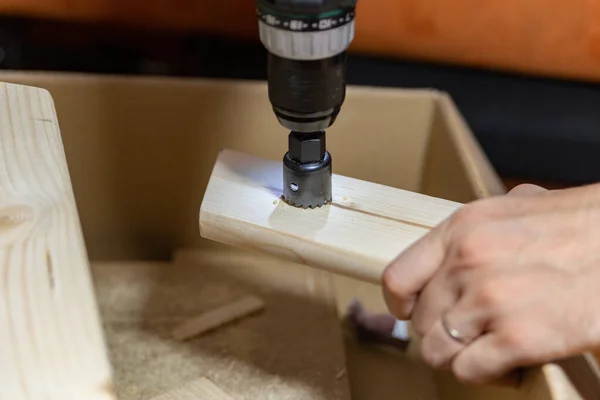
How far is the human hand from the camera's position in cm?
39

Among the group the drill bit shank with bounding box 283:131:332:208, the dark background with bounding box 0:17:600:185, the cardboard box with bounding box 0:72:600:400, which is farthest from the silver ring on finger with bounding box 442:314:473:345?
the dark background with bounding box 0:17:600:185

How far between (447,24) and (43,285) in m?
0.71

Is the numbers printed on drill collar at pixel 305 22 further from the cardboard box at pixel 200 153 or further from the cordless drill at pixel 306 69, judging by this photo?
the cardboard box at pixel 200 153

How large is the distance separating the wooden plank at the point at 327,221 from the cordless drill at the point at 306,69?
3 centimetres

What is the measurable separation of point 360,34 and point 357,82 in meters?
0.07

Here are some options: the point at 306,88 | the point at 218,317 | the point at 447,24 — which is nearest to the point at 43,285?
the point at 306,88

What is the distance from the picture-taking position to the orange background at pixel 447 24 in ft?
2.96

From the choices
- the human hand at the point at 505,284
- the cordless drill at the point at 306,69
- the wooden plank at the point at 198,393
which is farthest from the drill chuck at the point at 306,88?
the wooden plank at the point at 198,393

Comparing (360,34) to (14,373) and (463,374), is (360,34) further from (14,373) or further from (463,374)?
(14,373)

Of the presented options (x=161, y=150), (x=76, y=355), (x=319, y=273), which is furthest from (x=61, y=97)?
(x=76, y=355)

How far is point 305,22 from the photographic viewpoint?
448 mm

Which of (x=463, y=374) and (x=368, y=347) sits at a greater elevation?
(x=463, y=374)

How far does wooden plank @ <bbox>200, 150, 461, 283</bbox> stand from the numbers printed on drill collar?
17 centimetres

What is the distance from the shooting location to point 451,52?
0.96 m
